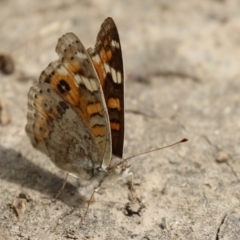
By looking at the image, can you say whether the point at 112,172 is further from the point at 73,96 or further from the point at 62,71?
the point at 62,71

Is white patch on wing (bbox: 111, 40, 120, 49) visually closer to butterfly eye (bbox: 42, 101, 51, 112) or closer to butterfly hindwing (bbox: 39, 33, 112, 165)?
butterfly hindwing (bbox: 39, 33, 112, 165)

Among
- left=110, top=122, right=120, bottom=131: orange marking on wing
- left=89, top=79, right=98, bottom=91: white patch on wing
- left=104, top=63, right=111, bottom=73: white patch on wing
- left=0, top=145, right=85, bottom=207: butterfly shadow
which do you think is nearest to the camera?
left=89, top=79, right=98, bottom=91: white patch on wing

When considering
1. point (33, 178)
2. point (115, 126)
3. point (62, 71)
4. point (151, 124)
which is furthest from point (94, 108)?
point (151, 124)

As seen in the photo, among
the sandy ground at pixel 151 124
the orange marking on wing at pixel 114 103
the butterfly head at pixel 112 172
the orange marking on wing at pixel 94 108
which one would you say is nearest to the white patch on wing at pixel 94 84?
the orange marking on wing at pixel 94 108

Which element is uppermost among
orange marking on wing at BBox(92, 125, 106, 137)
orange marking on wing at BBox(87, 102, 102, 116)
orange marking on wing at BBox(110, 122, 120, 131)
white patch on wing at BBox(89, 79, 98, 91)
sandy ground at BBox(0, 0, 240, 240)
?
white patch on wing at BBox(89, 79, 98, 91)

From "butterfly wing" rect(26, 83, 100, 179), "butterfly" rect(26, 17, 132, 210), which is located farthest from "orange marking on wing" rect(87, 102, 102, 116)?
"butterfly wing" rect(26, 83, 100, 179)

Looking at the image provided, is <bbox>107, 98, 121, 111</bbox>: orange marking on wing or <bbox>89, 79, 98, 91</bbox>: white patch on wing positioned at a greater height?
<bbox>89, 79, 98, 91</bbox>: white patch on wing

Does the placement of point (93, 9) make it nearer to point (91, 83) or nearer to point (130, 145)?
point (130, 145)
